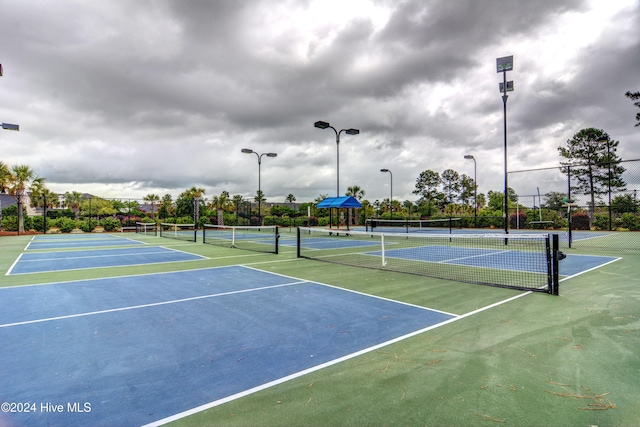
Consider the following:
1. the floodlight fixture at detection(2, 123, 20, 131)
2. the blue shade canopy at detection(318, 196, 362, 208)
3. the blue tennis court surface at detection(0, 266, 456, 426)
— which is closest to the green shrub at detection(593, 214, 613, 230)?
the blue shade canopy at detection(318, 196, 362, 208)

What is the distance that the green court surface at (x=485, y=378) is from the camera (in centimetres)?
273

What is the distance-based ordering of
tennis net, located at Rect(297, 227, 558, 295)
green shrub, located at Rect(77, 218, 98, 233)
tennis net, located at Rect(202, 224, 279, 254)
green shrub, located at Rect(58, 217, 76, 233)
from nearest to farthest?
tennis net, located at Rect(297, 227, 558, 295)
tennis net, located at Rect(202, 224, 279, 254)
green shrub, located at Rect(58, 217, 76, 233)
green shrub, located at Rect(77, 218, 98, 233)

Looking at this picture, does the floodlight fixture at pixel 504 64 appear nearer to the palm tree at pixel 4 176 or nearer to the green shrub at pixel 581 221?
the green shrub at pixel 581 221

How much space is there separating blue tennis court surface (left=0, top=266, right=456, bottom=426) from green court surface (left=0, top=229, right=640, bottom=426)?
30 cm

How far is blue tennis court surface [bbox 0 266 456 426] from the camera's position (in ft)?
9.96

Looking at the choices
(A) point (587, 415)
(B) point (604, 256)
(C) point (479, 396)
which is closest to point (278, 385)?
(C) point (479, 396)

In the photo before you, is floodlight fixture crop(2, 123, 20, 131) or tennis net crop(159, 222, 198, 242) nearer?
floodlight fixture crop(2, 123, 20, 131)

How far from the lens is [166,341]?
4.39 m

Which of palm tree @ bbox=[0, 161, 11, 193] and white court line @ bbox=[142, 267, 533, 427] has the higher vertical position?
palm tree @ bbox=[0, 161, 11, 193]

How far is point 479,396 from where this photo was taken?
9.91 ft

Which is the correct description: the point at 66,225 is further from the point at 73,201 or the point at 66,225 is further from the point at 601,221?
the point at 601,221

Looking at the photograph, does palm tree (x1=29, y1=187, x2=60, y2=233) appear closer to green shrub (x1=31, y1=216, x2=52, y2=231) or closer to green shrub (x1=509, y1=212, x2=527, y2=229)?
green shrub (x1=31, y1=216, x2=52, y2=231)

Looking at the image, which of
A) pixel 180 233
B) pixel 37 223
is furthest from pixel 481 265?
pixel 37 223

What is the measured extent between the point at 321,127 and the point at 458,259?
1294cm
